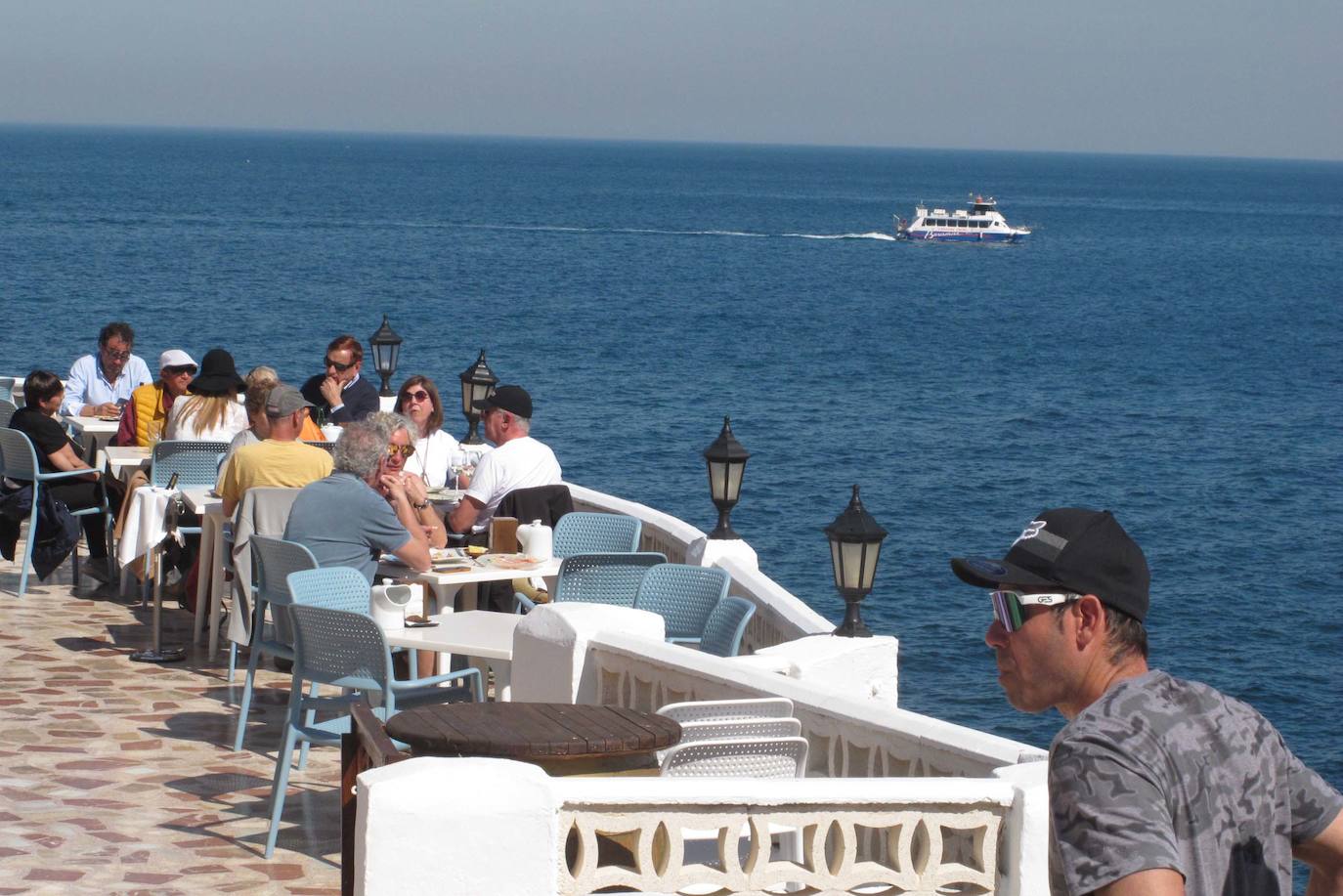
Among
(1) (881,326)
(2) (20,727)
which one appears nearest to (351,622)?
(2) (20,727)

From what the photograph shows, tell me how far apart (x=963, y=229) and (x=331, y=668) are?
122 m

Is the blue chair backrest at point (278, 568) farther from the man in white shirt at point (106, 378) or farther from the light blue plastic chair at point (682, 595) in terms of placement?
the man in white shirt at point (106, 378)

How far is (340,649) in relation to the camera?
6.30 m

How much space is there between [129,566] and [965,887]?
6.92m

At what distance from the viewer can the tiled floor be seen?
19.1 ft

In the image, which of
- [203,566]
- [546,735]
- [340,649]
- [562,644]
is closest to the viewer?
[546,735]

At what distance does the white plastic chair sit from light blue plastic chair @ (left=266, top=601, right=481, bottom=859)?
168 centimetres

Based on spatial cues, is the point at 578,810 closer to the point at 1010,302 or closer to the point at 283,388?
the point at 283,388

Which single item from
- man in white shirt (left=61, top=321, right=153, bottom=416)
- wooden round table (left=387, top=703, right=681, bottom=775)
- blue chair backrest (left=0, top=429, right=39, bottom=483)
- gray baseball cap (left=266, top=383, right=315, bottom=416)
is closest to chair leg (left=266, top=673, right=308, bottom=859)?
wooden round table (left=387, top=703, right=681, bottom=775)

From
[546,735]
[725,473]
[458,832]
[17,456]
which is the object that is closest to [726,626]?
[725,473]

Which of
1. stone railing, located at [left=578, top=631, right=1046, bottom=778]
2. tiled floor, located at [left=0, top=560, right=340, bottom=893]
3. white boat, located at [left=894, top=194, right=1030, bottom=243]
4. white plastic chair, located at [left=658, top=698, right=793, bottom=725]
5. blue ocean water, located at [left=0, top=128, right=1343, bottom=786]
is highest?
white boat, located at [left=894, top=194, right=1030, bottom=243]

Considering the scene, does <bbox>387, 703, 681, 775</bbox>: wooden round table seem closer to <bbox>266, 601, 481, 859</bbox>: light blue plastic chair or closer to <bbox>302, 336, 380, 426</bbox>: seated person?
<bbox>266, 601, 481, 859</bbox>: light blue plastic chair

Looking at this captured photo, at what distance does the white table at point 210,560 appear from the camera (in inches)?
348

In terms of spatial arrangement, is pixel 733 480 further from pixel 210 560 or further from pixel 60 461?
pixel 60 461
